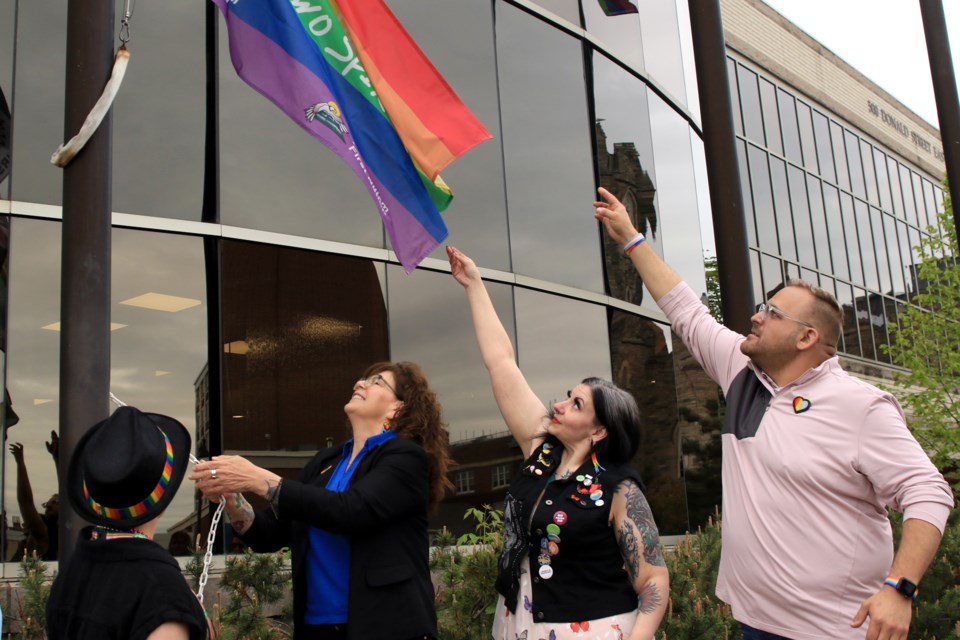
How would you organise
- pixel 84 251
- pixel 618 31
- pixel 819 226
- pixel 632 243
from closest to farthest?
1. pixel 84 251
2. pixel 632 243
3. pixel 618 31
4. pixel 819 226

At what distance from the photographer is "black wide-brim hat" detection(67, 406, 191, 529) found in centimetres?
276

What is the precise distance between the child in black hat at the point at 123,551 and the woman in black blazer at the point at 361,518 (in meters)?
0.69

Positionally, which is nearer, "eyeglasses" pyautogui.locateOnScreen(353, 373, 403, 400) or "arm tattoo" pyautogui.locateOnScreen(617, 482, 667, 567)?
"arm tattoo" pyautogui.locateOnScreen(617, 482, 667, 567)

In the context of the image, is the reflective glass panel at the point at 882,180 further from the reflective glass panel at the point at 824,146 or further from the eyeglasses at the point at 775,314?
the eyeglasses at the point at 775,314

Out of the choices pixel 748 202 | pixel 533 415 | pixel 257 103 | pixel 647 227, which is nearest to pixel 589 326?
pixel 647 227

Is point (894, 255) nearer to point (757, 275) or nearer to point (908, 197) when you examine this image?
point (908, 197)

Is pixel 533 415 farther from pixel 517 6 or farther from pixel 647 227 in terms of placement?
pixel 647 227

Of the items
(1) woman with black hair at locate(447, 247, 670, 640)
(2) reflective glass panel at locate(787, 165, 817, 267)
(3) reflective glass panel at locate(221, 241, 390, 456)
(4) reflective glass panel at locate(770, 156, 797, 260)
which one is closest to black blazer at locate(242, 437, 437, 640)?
(1) woman with black hair at locate(447, 247, 670, 640)

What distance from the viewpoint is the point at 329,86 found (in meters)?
5.10

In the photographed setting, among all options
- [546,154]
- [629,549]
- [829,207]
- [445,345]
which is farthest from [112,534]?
[829,207]

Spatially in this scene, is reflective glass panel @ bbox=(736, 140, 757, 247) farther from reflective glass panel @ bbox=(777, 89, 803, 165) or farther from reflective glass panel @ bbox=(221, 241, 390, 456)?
reflective glass panel @ bbox=(221, 241, 390, 456)

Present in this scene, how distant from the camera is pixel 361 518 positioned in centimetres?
377

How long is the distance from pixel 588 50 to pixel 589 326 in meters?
3.97

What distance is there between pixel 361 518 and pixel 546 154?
9.81 metres
